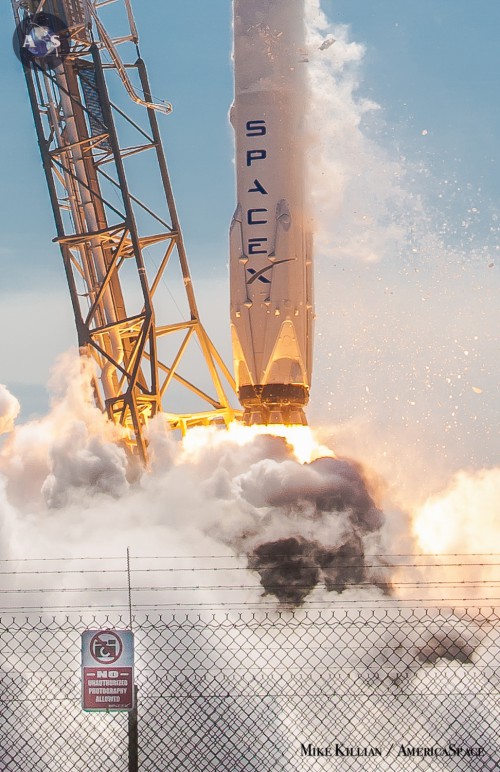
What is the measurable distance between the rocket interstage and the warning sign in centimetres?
2118

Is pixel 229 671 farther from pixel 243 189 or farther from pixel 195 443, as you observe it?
pixel 243 189

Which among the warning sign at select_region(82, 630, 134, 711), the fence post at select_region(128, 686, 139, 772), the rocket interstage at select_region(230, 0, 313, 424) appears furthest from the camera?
the rocket interstage at select_region(230, 0, 313, 424)

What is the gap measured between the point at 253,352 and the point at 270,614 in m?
8.10

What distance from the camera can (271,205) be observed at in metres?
31.3

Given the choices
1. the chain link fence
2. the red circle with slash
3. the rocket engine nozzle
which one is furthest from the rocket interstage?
the red circle with slash

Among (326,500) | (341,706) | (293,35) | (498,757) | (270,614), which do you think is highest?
(293,35)

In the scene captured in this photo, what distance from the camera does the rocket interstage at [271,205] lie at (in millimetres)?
31375

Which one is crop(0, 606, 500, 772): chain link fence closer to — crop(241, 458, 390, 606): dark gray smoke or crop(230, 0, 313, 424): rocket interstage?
crop(241, 458, 390, 606): dark gray smoke

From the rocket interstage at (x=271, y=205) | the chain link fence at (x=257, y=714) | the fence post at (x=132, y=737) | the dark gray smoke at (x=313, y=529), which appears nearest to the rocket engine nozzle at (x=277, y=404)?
the rocket interstage at (x=271, y=205)

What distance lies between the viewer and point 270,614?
26094 millimetres

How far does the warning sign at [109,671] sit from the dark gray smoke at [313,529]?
17004 millimetres

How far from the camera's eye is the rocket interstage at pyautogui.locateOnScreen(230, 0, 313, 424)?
103ft

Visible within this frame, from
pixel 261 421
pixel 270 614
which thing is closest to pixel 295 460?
pixel 261 421

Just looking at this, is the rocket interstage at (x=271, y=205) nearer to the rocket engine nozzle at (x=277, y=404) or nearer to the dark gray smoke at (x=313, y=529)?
the rocket engine nozzle at (x=277, y=404)
